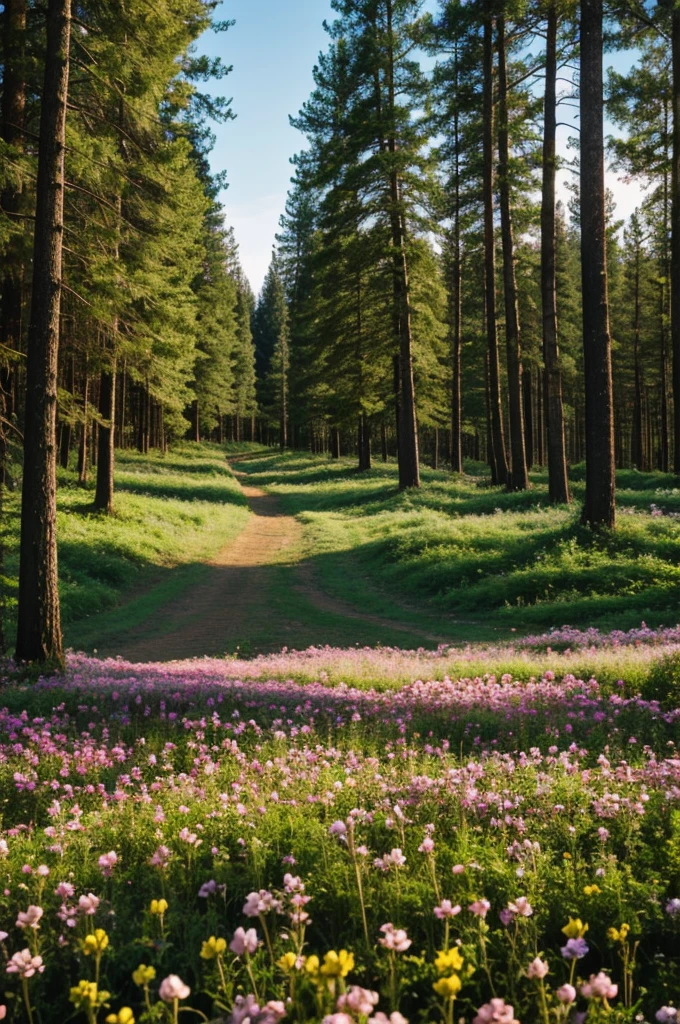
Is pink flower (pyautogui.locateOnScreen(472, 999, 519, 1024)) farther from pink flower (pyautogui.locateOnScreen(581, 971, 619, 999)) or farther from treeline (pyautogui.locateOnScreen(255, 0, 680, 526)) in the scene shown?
treeline (pyautogui.locateOnScreen(255, 0, 680, 526))

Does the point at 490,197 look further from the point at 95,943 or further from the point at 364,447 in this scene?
the point at 95,943

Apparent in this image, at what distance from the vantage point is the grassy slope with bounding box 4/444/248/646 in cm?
1556

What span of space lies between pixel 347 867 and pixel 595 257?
14808mm

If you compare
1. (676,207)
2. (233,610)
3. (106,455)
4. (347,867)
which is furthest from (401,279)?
(347,867)

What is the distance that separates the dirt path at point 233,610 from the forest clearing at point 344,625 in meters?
0.13

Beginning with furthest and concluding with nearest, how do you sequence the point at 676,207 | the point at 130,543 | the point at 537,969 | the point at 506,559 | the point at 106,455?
the point at 676,207, the point at 106,455, the point at 130,543, the point at 506,559, the point at 537,969

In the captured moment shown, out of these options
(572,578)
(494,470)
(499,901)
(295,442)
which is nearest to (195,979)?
(499,901)

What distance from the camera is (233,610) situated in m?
15.4

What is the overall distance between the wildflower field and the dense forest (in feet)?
16.6

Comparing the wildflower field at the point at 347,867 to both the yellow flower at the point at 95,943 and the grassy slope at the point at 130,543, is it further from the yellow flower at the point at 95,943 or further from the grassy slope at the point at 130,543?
the grassy slope at the point at 130,543

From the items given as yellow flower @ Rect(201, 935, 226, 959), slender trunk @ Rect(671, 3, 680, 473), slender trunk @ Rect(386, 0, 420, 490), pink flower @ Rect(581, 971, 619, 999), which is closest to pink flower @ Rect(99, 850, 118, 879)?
yellow flower @ Rect(201, 935, 226, 959)

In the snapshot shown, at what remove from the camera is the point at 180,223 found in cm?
2461

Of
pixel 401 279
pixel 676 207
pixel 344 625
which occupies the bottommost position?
pixel 344 625

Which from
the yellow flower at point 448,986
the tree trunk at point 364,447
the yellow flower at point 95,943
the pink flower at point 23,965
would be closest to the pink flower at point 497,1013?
the yellow flower at point 448,986
